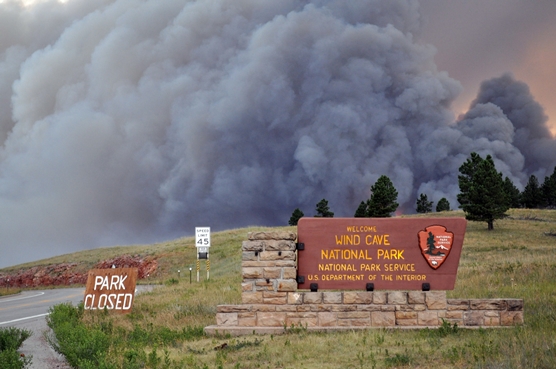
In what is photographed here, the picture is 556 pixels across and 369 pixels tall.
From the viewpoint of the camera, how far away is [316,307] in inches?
521

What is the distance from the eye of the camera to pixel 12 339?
1239 cm

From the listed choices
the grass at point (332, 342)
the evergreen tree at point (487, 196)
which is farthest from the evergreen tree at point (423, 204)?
the grass at point (332, 342)

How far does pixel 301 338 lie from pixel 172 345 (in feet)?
9.78

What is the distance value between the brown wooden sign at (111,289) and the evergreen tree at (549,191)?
11667cm

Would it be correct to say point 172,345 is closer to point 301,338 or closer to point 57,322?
point 301,338

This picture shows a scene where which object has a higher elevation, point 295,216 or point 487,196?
point 295,216

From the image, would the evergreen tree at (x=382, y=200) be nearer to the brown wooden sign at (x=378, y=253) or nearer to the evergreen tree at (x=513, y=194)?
the evergreen tree at (x=513, y=194)

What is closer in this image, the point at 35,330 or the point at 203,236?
the point at 35,330

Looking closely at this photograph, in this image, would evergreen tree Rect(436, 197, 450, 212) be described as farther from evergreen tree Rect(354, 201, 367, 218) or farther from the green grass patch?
the green grass patch

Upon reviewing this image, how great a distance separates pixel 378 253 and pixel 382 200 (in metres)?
61.3

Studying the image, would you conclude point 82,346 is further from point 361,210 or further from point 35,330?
point 361,210

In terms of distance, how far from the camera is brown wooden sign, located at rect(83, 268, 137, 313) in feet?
57.5

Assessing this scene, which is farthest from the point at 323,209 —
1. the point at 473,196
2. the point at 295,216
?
the point at 473,196

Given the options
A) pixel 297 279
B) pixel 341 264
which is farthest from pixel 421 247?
pixel 297 279
